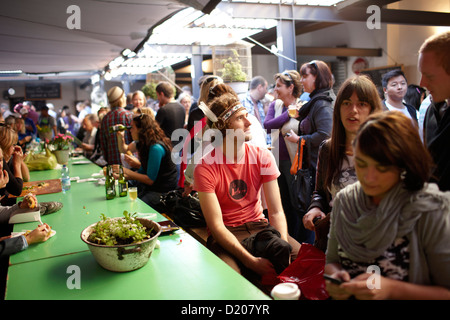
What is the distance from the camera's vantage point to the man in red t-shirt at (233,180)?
7.08ft

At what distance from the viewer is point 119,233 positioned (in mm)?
1510

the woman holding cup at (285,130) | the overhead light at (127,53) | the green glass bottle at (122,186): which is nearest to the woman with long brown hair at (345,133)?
the woman holding cup at (285,130)

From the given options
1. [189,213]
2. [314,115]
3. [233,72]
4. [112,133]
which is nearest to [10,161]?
[112,133]

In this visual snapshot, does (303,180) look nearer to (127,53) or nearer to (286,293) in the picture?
(286,293)

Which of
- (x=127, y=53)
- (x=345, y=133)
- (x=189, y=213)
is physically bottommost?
(x=189, y=213)

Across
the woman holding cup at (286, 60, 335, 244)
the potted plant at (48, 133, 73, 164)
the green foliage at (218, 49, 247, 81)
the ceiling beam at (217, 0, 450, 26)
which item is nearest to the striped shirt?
the potted plant at (48, 133, 73, 164)

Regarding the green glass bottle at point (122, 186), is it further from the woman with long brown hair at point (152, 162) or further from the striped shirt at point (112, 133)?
the striped shirt at point (112, 133)

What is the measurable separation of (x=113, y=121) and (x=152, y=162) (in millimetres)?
1483

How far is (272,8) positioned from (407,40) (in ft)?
18.7

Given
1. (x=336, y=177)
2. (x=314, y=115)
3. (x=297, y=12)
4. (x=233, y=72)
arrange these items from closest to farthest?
(x=336, y=177) < (x=314, y=115) < (x=233, y=72) < (x=297, y=12)

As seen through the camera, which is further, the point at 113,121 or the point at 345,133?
the point at 113,121

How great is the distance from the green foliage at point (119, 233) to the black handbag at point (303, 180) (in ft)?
5.36

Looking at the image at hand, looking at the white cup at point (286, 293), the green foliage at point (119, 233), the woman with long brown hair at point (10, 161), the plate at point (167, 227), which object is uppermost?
the woman with long brown hair at point (10, 161)
